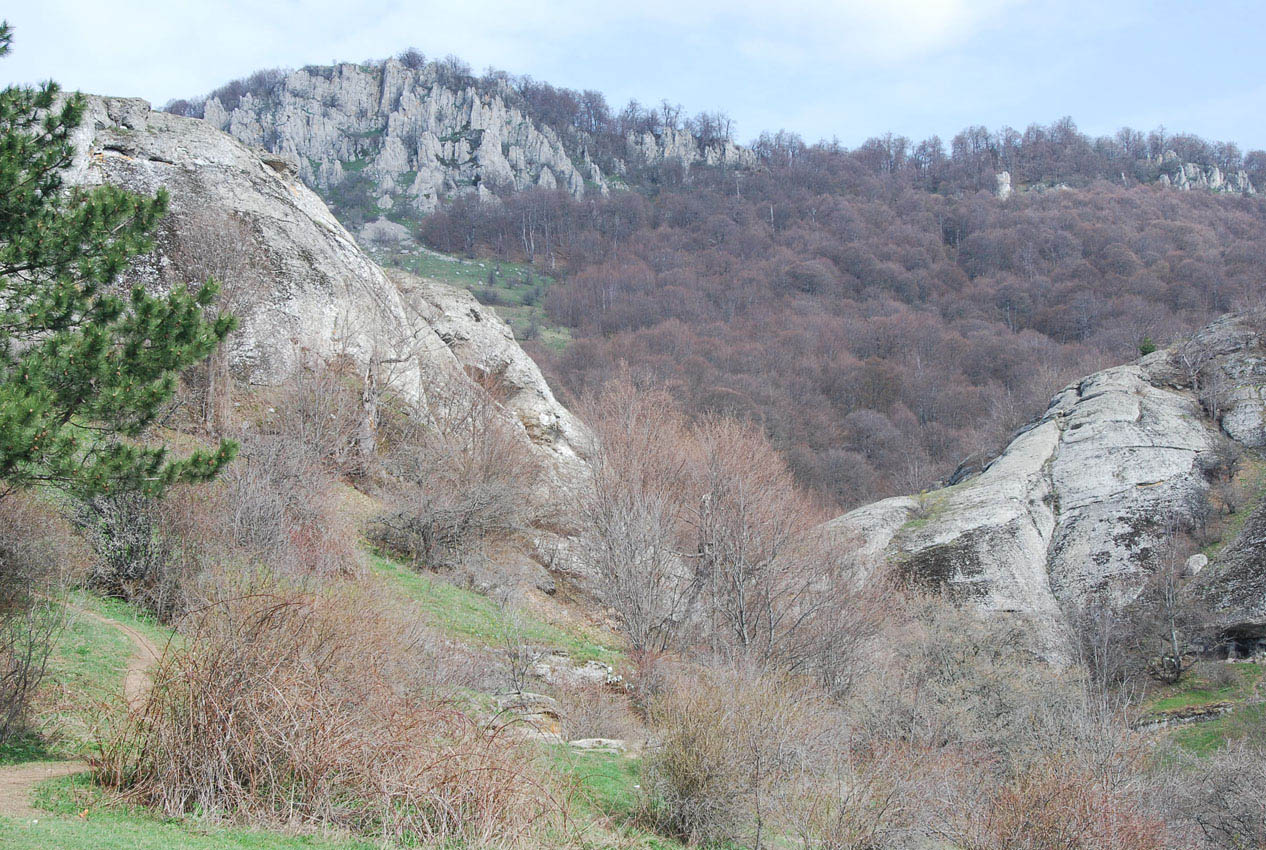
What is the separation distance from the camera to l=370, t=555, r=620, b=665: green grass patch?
17781mm

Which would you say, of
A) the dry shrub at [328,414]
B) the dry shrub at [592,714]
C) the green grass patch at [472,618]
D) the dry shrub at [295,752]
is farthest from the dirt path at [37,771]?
the dry shrub at [328,414]

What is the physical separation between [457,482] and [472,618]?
678cm

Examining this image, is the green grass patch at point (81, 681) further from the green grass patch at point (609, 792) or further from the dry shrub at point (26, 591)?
the green grass patch at point (609, 792)

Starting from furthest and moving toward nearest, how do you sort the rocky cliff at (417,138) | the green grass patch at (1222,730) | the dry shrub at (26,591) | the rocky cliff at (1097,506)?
the rocky cliff at (417,138) → the rocky cliff at (1097,506) → the green grass patch at (1222,730) → the dry shrub at (26,591)

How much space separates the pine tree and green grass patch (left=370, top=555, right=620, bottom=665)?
8.58 meters

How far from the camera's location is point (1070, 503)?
1453 inches

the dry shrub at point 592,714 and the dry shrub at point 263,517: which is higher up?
the dry shrub at point 263,517

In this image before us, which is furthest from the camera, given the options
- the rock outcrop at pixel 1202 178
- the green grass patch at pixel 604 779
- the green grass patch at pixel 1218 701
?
the rock outcrop at pixel 1202 178

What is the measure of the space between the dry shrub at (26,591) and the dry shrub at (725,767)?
25.5 feet

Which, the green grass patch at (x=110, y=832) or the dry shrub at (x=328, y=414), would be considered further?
the dry shrub at (x=328, y=414)

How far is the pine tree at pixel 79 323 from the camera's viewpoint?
27.5 feet

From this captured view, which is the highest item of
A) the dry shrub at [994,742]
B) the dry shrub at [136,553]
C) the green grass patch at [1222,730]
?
the dry shrub at [136,553]

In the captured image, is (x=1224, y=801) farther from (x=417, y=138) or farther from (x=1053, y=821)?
(x=417, y=138)

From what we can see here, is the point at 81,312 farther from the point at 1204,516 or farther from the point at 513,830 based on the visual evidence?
the point at 1204,516
